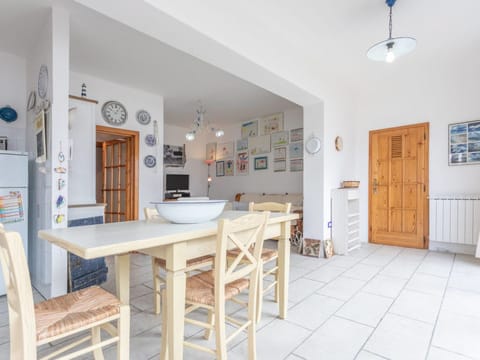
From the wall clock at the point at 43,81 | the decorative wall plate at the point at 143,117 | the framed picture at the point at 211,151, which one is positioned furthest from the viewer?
the framed picture at the point at 211,151

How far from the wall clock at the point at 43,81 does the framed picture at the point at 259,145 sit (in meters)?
4.38

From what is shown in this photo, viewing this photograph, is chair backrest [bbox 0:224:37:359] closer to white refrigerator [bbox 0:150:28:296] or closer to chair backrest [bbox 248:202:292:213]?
chair backrest [bbox 248:202:292:213]

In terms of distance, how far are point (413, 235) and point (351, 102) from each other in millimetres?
2354

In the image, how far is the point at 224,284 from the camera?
1335 millimetres

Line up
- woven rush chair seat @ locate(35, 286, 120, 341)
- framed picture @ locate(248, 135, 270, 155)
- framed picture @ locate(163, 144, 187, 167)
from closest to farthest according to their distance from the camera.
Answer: woven rush chair seat @ locate(35, 286, 120, 341)
framed picture @ locate(248, 135, 270, 155)
framed picture @ locate(163, 144, 187, 167)

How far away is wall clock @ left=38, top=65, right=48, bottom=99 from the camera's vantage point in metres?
2.44

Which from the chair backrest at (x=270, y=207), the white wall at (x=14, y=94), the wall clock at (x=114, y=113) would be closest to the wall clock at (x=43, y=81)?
the white wall at (x=14, y=94)

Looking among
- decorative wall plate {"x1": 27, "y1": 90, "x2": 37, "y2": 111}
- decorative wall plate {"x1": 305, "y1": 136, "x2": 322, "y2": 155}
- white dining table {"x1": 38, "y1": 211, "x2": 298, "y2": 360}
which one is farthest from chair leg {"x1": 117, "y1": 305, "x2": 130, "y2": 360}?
decorative wall plate {"x1": 305, "y1": 136, "x2": 322, "y2": 155}

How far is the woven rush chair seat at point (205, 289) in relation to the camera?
4.51 feet

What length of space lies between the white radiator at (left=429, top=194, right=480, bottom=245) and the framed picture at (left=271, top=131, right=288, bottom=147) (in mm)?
2863

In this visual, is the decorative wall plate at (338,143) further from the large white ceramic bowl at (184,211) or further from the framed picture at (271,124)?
the large white ceramic bowl at (184,211)

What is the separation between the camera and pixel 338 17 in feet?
8.69

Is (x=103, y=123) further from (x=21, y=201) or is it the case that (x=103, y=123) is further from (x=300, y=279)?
(x=300, y=279)

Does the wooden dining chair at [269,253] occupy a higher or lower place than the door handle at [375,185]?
lower
